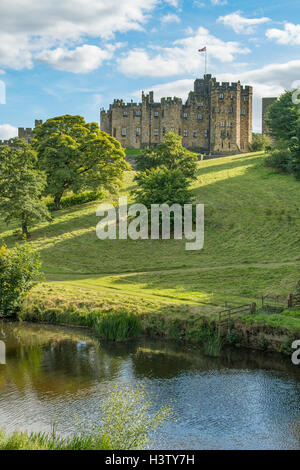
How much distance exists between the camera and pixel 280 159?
71938mm

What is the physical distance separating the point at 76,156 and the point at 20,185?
982 cm

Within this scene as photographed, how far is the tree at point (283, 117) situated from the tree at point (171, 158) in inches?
949

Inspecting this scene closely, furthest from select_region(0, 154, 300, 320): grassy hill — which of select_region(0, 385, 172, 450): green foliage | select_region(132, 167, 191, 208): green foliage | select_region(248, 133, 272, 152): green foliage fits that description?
select_region(248, 133, 272, 152): green foliage

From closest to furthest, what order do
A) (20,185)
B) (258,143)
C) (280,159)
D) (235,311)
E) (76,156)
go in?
(235,311)
(20,185)
(76,156)
(280,159)
(258,143)

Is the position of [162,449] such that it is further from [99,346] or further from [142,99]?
[142,99]

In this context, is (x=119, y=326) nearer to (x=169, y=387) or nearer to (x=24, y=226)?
(x=169, y=387)

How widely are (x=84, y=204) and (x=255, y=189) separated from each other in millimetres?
21488

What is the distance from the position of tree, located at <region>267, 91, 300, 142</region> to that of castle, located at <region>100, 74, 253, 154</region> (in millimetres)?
23060

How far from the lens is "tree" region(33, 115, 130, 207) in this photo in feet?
183

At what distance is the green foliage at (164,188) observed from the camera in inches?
2005

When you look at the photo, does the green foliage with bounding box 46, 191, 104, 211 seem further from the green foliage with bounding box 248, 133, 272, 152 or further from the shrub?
the green foliage with bounding box 248, 133, 272, 152

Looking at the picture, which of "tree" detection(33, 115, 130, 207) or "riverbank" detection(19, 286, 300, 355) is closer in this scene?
"riverbank" detection(19, 286, 300, 355)

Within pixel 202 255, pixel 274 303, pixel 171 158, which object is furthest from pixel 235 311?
pixel 171 158

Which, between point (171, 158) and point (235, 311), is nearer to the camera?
point (235, 311)
